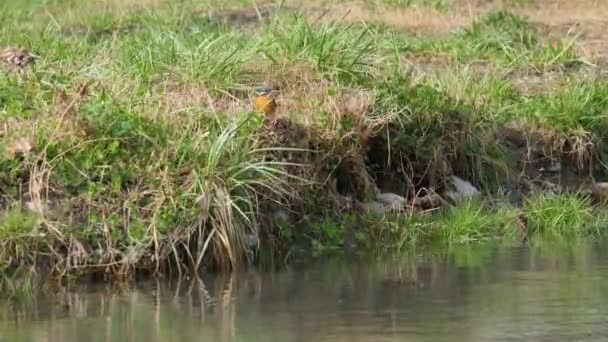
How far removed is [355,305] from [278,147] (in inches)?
78.5

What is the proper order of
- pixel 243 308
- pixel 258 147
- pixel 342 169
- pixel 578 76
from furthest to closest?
pixel 578 76 < pixel 342 169 < pixel 258 147 < pixel 243 308

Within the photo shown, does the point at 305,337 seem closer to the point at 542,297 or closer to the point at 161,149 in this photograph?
the point at 542,297

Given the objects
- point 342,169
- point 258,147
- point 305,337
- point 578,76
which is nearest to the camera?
point 305,337

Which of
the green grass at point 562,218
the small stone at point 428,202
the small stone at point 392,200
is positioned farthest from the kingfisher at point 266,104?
the green grass at point 562,218

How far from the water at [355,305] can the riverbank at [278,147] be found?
0.42 m

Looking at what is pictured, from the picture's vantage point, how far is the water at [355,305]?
8.52 meters

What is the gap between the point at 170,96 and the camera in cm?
1141

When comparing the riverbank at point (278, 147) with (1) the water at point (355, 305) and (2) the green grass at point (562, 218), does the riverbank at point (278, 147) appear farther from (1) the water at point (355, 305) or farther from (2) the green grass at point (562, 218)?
(1) the water at point (355, 305)

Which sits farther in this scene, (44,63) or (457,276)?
(44,63)

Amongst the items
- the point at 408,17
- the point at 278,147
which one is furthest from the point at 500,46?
the point at 278,147

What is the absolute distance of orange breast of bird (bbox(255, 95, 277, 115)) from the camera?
11406 millimetres

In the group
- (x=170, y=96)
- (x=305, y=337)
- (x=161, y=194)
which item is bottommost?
(x=305, y=337)

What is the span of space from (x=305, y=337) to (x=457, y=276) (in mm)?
2040

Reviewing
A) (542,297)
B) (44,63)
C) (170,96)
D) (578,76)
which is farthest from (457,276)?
(578,76)
